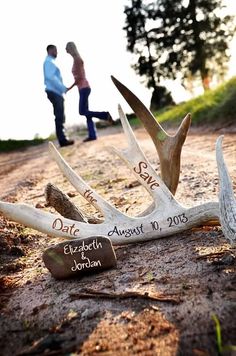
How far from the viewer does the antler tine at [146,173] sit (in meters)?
2.43

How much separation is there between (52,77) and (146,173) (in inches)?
279

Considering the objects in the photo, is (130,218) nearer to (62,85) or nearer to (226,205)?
(226,205)

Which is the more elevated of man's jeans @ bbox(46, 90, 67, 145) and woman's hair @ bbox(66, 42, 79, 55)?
woman's hair @ bbox(66, 42, 79, 55)

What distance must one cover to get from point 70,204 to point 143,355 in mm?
1293

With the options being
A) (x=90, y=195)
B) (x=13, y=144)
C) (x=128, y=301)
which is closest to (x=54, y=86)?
(x=90, y=195)

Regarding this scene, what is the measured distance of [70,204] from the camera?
2494 millimetres

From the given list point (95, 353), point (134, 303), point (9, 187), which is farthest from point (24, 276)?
point (9, 187)

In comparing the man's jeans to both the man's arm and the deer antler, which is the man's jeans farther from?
the deer antler

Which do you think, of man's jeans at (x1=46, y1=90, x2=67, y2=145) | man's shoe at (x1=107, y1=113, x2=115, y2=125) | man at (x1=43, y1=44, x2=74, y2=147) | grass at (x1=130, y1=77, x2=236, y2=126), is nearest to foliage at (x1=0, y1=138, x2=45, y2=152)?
grass at (x1=130, y1=77, x2=236, y2=126)

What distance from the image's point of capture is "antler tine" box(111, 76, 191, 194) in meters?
2.59

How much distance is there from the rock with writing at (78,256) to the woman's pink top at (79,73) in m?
7.73

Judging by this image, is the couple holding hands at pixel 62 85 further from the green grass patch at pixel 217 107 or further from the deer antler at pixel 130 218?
the deer antler at pixel 130 218

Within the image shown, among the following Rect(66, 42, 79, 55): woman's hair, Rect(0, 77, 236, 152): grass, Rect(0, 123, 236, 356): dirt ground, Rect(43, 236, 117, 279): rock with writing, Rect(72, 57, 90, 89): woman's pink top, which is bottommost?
Rect(0, 77, 236, 152): grass

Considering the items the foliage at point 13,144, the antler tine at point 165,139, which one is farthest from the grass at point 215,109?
the antler tine at point 165,139
